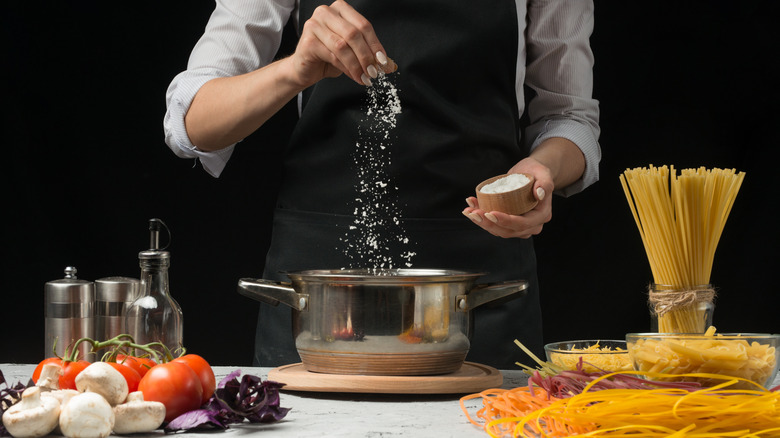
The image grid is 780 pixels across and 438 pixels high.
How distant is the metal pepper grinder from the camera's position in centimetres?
134

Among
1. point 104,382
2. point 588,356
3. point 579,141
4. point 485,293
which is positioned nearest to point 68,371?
point 104,382

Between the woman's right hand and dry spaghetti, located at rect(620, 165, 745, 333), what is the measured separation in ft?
1.53

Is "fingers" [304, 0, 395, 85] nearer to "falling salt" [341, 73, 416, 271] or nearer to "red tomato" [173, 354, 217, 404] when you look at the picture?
"falling salt" [341, 73, 416, 271]

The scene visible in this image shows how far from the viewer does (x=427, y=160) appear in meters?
1.88

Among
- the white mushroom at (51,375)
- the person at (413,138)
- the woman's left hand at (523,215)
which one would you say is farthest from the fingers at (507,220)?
the white mushroom at (51,375)

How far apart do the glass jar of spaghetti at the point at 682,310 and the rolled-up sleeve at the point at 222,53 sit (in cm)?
104

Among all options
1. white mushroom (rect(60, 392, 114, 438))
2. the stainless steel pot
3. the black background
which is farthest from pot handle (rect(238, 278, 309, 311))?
the black background

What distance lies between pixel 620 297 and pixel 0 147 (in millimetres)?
2126

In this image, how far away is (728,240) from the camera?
2.94 m

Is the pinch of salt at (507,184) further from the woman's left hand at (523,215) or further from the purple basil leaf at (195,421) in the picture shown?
the purple basil leaf at (195,421)

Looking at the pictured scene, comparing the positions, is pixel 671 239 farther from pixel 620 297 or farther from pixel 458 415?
pixel 620 297

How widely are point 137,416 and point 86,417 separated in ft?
0.22

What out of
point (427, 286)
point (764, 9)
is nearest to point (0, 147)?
point (427, 286)

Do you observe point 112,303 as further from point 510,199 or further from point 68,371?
point 510,199
